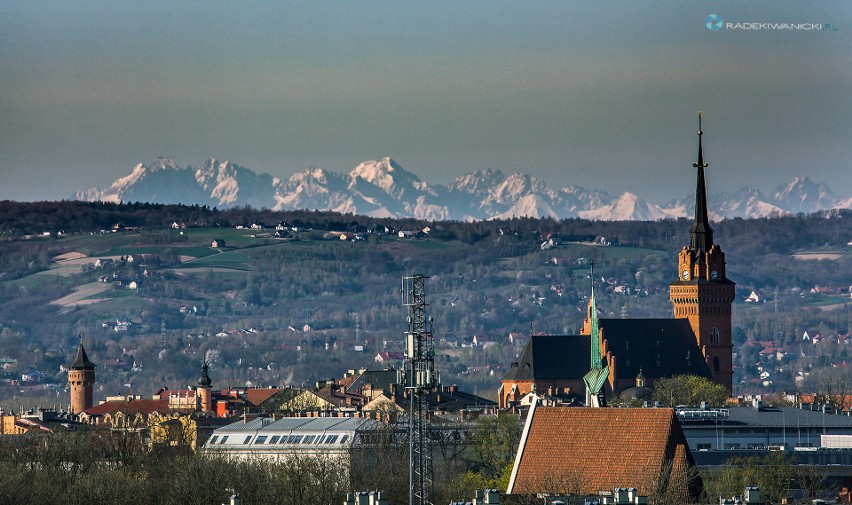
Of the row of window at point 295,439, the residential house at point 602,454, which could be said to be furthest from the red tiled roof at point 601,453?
the row of window at point 295,439

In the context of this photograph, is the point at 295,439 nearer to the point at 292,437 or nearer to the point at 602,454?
the point at 292,437

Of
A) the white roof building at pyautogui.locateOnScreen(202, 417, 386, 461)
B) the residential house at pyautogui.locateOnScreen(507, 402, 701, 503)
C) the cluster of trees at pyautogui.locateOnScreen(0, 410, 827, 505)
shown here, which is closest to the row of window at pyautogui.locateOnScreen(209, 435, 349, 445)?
the white roof building at pyautogui.locateOnScreen(202, 417, 386, 461)

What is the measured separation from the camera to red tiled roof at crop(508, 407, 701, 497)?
3268 inches

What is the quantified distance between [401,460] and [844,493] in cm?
2371

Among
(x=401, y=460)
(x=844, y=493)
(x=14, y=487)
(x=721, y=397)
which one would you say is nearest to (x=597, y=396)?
(x=401, y=460)

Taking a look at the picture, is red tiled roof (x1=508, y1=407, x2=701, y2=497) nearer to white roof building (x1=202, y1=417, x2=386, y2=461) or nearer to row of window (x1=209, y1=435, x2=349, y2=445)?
white roof building (x1=202, y1=417, x2=386, y2=461)

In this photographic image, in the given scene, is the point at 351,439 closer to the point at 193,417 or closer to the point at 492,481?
the point at 492,481

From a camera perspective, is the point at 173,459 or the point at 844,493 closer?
the point at 844,493

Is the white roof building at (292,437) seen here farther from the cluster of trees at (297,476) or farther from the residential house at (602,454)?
the residential house at (602,454)

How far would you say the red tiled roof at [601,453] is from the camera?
83000 mm

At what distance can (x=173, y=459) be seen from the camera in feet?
401

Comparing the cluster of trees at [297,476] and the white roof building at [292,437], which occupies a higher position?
the white roof building at [292,437]

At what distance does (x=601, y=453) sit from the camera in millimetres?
85375

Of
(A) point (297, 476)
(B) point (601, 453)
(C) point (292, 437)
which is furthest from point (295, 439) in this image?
(B) point (601, 453)
